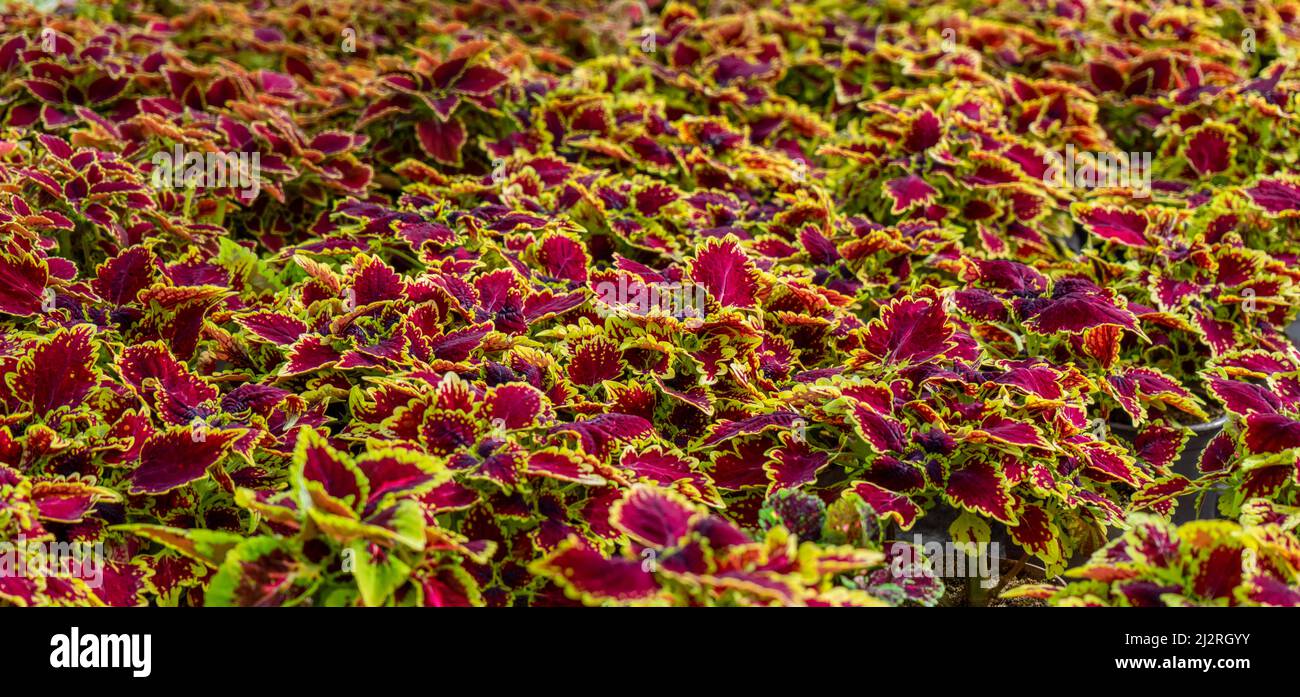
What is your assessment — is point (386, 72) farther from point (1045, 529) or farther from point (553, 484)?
point (1045, 529)

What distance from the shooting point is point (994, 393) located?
193 cm

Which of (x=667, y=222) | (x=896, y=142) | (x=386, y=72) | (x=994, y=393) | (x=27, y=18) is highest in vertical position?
(x=27, y=18)

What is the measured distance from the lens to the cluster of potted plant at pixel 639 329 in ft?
4.73

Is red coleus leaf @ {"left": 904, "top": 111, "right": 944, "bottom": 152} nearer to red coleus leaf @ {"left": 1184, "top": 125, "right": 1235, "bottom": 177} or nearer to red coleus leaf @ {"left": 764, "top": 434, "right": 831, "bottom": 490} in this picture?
red coleus leaf @ {"left": 1184, "top": 125, "right": 1235, "bottom": 177}

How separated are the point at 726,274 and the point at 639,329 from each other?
205mm

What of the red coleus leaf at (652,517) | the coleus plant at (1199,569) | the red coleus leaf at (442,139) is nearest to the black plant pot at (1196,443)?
the coleus plant at (1199,569)

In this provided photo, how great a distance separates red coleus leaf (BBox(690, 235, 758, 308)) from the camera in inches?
81.5

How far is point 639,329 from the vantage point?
6.53ft

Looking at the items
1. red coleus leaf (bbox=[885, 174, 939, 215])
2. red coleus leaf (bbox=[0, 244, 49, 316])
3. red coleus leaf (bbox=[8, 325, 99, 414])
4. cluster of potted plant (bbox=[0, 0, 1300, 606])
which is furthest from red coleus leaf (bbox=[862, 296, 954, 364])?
red coleus leaf (bbox=[0, 244, 49, 316])

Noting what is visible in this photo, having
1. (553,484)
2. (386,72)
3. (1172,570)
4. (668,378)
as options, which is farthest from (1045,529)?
(386,72)

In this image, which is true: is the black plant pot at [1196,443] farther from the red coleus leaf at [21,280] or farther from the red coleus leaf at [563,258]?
the red coleus leaf at [21,280]

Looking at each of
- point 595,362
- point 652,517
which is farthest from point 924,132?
point 652,517
